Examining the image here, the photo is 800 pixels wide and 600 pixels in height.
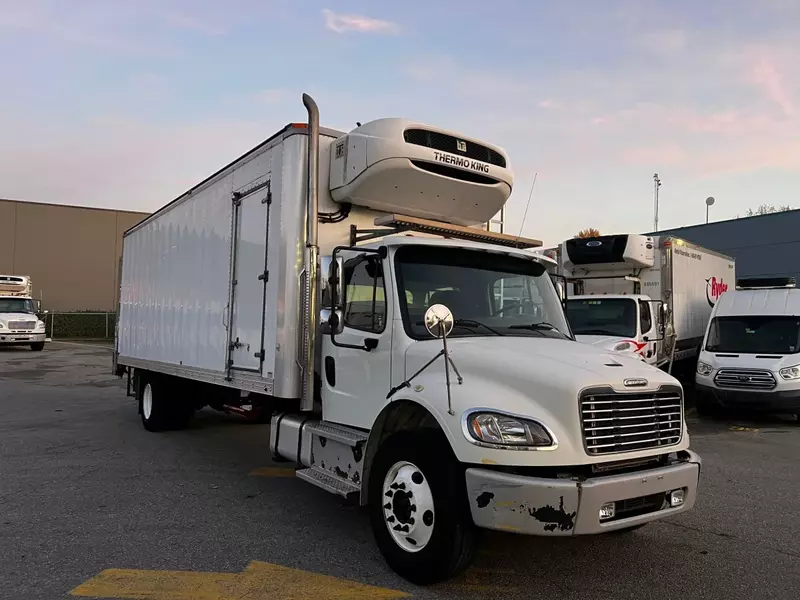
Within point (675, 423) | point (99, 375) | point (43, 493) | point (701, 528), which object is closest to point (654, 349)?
point (701, 528)

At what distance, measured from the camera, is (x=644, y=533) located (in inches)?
204

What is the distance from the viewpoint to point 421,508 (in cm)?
408

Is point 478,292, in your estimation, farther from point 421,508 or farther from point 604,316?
point 604,316

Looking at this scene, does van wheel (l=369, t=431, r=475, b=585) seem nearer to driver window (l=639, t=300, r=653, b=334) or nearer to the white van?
the white van

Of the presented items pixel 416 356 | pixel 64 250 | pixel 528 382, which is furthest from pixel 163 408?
pixel 64 250

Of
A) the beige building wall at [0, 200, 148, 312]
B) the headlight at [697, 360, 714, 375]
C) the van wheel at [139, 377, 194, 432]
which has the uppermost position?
the beige building wall at [0, 200, 148, 312]

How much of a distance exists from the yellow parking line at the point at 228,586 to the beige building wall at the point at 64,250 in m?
43.6

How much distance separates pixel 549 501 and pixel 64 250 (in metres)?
47.3

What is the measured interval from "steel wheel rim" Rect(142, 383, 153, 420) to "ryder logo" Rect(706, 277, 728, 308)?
13254mm

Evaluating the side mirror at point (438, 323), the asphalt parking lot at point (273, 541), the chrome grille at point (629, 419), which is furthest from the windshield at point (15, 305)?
the chrome grille at point (629, 419)

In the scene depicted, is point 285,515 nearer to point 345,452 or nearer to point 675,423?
point 345,452

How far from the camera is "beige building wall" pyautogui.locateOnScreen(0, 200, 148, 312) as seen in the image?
42.4m

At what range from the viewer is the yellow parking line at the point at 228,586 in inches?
157

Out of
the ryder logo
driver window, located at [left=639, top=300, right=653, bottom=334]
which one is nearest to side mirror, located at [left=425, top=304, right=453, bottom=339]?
driver window, located at [left=639, top=300, right=653, bottom=334]
